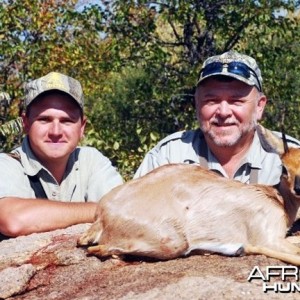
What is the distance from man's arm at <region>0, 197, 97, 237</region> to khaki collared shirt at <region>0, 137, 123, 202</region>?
220 millimetres

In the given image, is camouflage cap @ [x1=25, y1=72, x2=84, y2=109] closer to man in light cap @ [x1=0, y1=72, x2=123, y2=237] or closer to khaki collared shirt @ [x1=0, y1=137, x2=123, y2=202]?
man in light cap @ [x1=0, y1=72, x2=123, y2=237]

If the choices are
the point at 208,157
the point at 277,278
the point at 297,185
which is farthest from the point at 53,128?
the point at 277,278

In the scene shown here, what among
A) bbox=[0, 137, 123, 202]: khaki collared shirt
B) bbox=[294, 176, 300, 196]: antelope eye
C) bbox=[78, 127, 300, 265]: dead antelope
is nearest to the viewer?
bbox=[78, 127, 300, 265]: dead antelope

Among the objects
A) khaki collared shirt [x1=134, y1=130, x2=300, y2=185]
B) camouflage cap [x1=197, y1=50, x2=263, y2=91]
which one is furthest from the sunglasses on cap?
khaki collared shirt [x1=134, y1=130, x2=300, y2=185]

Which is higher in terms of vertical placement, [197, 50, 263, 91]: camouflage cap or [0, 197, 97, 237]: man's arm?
[197, 50, 263, 91]: camouflage cap

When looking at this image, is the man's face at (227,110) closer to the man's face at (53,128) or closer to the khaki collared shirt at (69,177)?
the khaki collared shirt at (69,177)

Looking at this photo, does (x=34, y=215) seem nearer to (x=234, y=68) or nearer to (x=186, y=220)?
(x=186, y=220)

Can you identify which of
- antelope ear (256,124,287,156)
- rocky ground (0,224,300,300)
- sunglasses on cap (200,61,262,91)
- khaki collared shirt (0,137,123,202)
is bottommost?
rocky ground (0,224,300,300)

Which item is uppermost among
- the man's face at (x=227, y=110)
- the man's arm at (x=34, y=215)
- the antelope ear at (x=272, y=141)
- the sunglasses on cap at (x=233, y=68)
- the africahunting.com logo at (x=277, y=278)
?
the sunglasses on cap at (x=233, y=68)

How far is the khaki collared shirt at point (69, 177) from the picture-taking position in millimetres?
6078

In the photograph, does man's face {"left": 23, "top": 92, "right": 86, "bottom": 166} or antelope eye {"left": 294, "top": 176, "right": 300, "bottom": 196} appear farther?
man's face {"left": 23, "top": 92, "right": 86, "bottom": 166}

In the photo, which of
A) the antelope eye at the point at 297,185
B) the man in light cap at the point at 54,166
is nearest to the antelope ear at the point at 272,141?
the antelope eye at the point at 297,185

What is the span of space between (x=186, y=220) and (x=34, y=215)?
1391 mm

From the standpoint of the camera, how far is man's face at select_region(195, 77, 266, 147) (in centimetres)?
636
